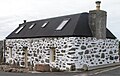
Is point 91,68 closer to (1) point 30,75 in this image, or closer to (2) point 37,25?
(1) point 30,75

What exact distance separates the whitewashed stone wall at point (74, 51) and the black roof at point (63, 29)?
0.40m

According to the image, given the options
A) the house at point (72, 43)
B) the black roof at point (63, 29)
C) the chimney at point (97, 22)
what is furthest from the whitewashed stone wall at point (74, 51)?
the chimney at point (97, 22)

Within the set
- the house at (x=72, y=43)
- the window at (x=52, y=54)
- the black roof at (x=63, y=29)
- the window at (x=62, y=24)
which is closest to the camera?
the house at (x=72, y=43)

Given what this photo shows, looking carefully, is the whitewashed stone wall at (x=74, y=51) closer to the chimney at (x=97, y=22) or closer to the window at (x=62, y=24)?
the chimney at (x=97, y=22)

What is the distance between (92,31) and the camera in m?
24.1

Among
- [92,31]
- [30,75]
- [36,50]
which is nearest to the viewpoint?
[30,75]

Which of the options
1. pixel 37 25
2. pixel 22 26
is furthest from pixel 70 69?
pixel 22 26

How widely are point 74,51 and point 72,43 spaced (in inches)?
24.8

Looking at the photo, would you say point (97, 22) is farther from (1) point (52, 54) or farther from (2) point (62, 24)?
(1) point (52, 54)

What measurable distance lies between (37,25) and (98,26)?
7.32 metres

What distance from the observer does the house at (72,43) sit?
22984 mm

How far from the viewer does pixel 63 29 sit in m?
24.4

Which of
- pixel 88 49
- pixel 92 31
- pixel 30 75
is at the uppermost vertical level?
pixel 92 31

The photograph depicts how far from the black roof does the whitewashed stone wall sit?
0.40 metres
